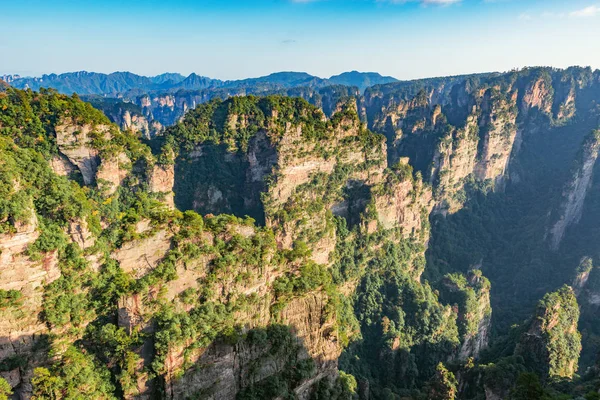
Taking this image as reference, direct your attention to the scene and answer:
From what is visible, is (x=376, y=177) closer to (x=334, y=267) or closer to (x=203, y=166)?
(x=334, y=267)

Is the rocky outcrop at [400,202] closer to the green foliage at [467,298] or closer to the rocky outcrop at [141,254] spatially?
the green foliage at [467,298]

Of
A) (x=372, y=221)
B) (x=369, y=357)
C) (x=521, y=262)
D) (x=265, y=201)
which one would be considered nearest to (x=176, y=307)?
(x=265, y=201)

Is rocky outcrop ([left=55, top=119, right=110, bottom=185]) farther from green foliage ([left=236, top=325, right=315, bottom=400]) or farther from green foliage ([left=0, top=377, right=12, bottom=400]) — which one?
green foliage ([left=236, top=325, right=315, bottom=400])

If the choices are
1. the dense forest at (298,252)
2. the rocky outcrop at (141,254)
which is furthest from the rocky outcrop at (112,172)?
the rocky outcrop at (141,254)

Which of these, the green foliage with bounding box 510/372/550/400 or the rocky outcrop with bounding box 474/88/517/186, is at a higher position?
the rocky outcrop with bounding box 474/88/517/186

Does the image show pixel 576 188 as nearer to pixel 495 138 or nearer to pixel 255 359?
pixel 495 138

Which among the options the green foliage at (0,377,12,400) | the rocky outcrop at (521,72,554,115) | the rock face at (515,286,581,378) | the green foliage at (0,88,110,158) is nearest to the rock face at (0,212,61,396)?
the green foliage at (0,377,12,400)

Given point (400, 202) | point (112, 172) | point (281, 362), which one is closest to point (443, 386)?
point (281, 362)
